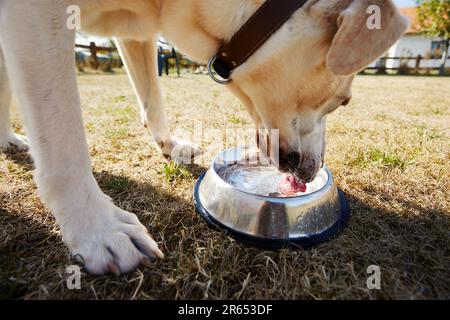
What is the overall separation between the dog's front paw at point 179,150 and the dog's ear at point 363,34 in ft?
4.76

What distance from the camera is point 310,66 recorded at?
1.54m

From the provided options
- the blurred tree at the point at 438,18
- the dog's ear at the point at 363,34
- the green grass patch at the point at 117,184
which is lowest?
the green grass patch at the point at 117,184

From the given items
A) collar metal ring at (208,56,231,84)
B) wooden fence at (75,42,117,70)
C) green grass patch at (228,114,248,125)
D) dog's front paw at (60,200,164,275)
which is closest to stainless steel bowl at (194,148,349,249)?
dog's front paw at (60,200,164,275)

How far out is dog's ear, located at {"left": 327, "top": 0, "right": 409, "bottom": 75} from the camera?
4.54 ft

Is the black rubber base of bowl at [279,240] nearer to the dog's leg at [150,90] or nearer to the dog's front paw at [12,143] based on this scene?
the dog's leg at [150,90]

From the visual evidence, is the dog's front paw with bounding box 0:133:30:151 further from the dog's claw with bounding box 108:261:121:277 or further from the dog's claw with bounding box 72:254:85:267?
the dog's claw with bounding box 108:261:121:277

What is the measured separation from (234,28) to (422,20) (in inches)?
1074

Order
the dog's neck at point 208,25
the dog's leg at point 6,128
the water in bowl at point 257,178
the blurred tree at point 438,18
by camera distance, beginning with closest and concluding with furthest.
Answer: the dog's neck at point 208,25 < the water in bowl at point 257,178 < the dog's leg at point 6,128 < the blurred tree at point 438,18

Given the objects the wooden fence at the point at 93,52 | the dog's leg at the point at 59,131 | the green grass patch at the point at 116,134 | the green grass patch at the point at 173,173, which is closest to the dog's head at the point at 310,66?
the green grass patch at the point at 173,173

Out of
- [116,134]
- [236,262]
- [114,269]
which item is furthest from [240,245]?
[116,134]

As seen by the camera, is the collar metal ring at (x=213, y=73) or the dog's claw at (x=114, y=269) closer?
the dog's claw at (x=114, y=269)

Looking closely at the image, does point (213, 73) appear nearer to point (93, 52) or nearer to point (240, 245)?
point (240, 245)

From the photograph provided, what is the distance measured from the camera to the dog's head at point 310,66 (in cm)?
141

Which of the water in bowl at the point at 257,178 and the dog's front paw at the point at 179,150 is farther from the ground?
the dog's front paw at the point at 179,150
